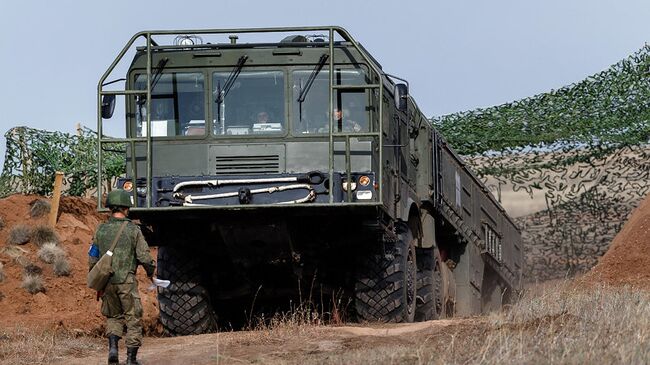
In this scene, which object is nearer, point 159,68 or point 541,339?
point 541,339

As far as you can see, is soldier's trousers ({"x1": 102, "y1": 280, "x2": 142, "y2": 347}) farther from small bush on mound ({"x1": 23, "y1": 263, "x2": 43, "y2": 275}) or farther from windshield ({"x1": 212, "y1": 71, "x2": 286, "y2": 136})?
small bush on mound ({"x1": 23, "y1": 263, "x2": 43, "y2": 275})

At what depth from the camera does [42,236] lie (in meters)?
24.5

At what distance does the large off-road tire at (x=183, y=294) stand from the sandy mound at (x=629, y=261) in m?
7.62

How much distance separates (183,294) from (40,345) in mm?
2472

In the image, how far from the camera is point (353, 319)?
16797 millimetres

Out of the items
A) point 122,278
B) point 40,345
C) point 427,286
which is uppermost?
point 122,278

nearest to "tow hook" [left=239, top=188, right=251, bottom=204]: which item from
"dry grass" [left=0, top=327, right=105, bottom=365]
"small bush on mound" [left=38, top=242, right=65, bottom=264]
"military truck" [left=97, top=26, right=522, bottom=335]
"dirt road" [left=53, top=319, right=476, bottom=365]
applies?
"military truck" [left=97, top=26, right=522, bottom=335]

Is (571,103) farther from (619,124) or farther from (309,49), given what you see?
(309,49)

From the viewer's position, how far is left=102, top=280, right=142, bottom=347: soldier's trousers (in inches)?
496

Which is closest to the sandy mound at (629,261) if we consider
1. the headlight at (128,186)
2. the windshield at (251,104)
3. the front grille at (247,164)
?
the windshield at (251,104)

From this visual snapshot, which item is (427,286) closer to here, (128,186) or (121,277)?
(128,186)

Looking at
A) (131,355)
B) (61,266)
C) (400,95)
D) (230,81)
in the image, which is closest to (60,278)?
(61,266)

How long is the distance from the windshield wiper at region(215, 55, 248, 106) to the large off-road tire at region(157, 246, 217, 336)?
1919 millimetres

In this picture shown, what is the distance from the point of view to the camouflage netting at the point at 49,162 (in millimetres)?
26094
